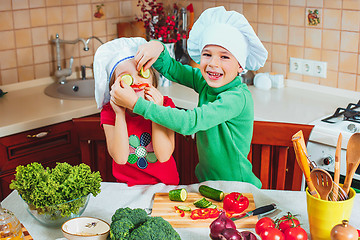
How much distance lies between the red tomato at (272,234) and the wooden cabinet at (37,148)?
59.1 inches

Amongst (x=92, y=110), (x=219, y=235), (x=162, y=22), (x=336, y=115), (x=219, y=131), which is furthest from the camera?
(x=162, y=22)

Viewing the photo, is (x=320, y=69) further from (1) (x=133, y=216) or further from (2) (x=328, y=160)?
(1) (x=133, y=216)

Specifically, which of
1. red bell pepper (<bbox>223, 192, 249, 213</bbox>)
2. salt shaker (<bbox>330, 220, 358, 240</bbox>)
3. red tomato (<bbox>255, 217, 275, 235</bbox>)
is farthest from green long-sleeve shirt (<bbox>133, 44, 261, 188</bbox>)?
salt shaker (<bbox>330, 220, 358, 240</bbox>)

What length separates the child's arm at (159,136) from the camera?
1.38 m

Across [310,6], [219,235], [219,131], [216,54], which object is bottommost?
[219,235]

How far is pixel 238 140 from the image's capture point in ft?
4.92

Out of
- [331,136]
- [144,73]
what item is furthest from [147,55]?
[331,136]

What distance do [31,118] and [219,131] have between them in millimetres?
1135

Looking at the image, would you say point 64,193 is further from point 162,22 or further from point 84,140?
point 162,22

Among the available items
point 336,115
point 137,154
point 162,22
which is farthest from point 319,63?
point 137,154

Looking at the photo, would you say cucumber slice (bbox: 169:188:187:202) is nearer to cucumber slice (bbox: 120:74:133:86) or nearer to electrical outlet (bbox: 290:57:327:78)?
cucumber slice (bbox: 120:74:133:86)

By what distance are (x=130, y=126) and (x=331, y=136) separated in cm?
93

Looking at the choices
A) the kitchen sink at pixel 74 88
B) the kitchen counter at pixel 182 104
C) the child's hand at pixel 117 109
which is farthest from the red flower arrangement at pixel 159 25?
the child's hand at pixel 117 109

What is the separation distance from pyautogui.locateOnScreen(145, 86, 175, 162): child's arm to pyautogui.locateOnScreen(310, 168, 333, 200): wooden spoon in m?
0.51
